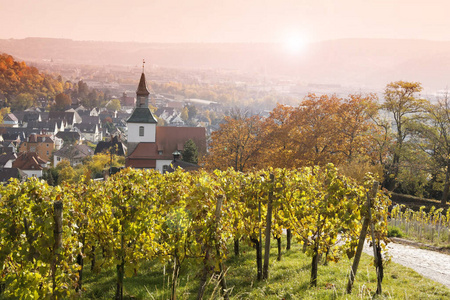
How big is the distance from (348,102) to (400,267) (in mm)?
23351

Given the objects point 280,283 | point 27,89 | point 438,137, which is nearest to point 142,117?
point 438,137

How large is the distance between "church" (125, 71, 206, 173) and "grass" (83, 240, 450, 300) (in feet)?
131

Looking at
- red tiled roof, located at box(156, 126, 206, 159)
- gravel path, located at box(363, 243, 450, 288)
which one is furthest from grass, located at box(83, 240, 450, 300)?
red tiled roof, located at box(156, 126, 206, 159)

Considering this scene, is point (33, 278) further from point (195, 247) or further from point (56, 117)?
point (56, 117)

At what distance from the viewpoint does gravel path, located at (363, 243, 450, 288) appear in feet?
35.1

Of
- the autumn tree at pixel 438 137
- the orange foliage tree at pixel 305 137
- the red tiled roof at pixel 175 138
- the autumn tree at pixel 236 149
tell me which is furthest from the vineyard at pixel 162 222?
the red tiled roof at pixel 175 138

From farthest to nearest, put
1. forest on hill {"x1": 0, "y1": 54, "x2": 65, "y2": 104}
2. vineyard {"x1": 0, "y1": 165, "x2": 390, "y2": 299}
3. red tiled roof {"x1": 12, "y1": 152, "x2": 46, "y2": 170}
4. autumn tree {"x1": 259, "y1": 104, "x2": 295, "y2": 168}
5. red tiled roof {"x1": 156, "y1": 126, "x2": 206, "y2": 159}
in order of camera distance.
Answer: forest on hill {"x1": 0, "y1": 54, "x2": 65, "y2": 104}, red tiled roof {"x1": 12, "y1": 152, "x2": 46, "y2": 170}, red tiled roof {"x1": 156, "y1": 126, "x2": 206, "y2": 159}, autumn tree {"x1": 259, "y1": 104, "x2": 295, "y2": 168}, vineyard {"x1": 0, "y1": 165, "x2": 390, "y2": 299}

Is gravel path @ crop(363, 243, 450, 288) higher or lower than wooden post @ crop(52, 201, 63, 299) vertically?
lower

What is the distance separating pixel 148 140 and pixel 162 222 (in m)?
44.8

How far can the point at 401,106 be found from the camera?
30.4 m

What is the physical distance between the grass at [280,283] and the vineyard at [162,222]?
412mm

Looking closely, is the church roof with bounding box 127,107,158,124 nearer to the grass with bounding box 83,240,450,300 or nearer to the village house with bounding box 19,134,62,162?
the grass with bounding box 83,240,450,300

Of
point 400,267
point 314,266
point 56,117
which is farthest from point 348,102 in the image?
point 56,117

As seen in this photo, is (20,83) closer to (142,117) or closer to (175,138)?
(142,117)
